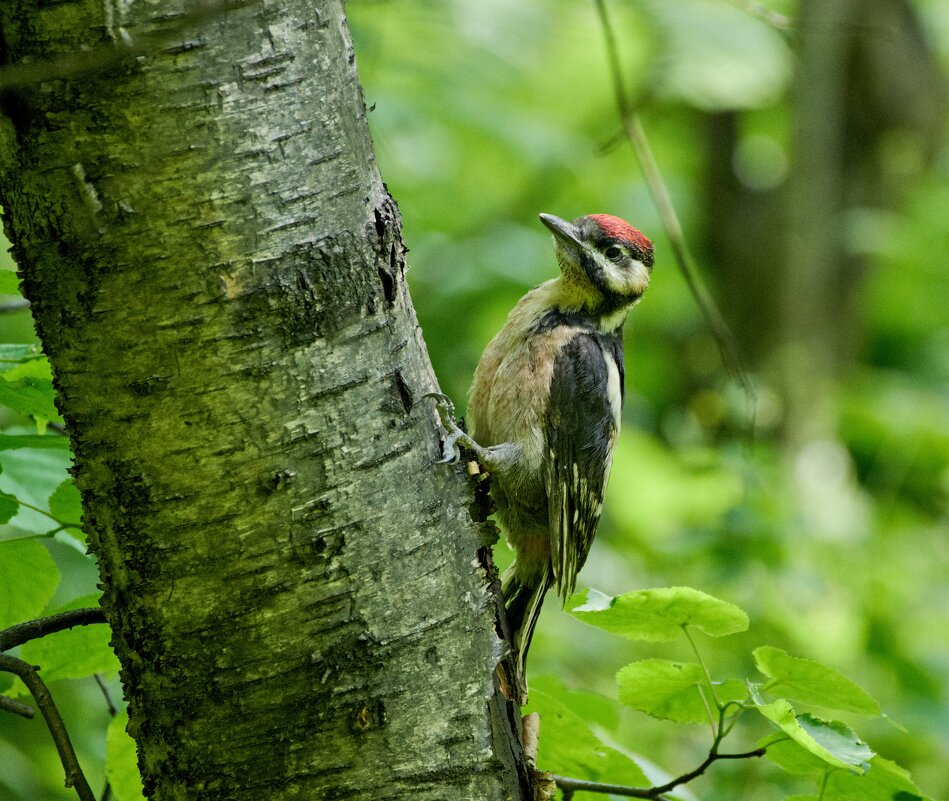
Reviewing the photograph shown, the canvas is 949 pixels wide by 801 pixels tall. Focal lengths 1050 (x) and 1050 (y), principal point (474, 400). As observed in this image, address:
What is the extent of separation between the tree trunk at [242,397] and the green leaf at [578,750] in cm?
26

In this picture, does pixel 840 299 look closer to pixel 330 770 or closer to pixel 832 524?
pixel 832 524

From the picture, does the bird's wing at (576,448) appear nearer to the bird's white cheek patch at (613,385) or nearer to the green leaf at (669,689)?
the bird's white cheek patch at (613,385)

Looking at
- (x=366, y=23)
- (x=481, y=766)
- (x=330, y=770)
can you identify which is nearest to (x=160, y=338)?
(x=330, y=770)

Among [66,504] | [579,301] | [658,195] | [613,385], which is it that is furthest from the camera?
[579,301]

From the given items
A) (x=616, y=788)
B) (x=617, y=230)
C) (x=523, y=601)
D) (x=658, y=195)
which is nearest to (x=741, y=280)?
(x=617, y=230)

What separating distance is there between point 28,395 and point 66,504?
219 millimetres

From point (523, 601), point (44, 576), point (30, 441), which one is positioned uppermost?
point (30, 441)

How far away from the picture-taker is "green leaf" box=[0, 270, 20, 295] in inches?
67.2

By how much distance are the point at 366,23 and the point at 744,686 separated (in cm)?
346

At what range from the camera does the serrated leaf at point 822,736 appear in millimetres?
1539

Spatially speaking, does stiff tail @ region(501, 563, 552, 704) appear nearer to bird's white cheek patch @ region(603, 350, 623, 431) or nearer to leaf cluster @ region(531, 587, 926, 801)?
bird's white cheek patch @ region(603, 350, 623, 431)

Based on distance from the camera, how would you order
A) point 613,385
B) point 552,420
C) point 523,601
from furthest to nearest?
point 613,385, point 552,420, point 523,601

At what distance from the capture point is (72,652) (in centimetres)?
187

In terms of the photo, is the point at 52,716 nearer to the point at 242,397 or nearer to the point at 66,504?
the point at 66,504
